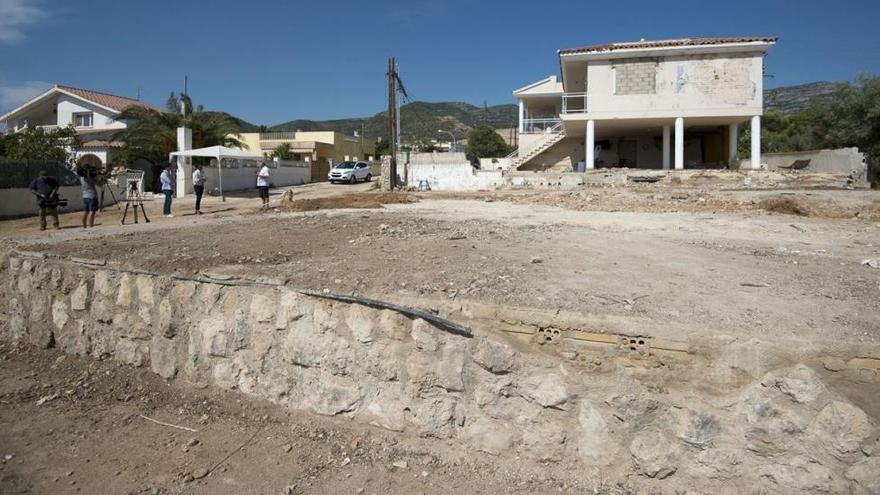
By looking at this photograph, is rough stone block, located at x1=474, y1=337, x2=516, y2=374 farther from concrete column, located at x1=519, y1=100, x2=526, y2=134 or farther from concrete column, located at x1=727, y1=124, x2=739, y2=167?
concrete column, located at x1=519, y1=100, x2=526, y2=134

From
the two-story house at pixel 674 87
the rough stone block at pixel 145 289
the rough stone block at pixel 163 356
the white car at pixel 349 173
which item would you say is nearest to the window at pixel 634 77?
the two-story house at pixel 674 87

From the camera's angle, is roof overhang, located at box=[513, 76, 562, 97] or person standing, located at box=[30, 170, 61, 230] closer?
person standing, located at box=[30, 170, 61, 230]

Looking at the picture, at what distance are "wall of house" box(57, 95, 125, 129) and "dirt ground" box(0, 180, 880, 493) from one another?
35.5 m

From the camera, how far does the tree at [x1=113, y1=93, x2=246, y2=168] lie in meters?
30.9

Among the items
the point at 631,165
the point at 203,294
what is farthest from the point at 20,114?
the point at 203,294

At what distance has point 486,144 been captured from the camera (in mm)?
62594

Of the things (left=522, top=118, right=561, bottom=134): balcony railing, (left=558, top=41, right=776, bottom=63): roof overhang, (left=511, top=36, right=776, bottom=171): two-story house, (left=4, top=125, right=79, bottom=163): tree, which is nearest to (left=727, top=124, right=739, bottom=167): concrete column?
(left=511, top=36, right=776, bottom=171): two-story house

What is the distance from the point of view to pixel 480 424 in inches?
181

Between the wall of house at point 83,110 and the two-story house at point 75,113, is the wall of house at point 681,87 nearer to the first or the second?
the two-story house at point 75,113

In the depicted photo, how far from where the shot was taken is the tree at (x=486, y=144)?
202ft

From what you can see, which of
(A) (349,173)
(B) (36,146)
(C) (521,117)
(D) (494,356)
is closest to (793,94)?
(C) (521,117)

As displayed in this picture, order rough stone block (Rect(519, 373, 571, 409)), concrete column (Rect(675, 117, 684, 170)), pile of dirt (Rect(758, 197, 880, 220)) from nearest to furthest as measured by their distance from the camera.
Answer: rough stone block (Rect(519, 373, 571, 409)), pile of dirt (Rect(758, 197, 880, 220)), concrete column (Rect(675, 117, 684, 170))

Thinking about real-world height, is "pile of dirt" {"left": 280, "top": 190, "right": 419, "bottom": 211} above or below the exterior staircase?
below

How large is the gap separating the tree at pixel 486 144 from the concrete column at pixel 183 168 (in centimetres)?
3604
